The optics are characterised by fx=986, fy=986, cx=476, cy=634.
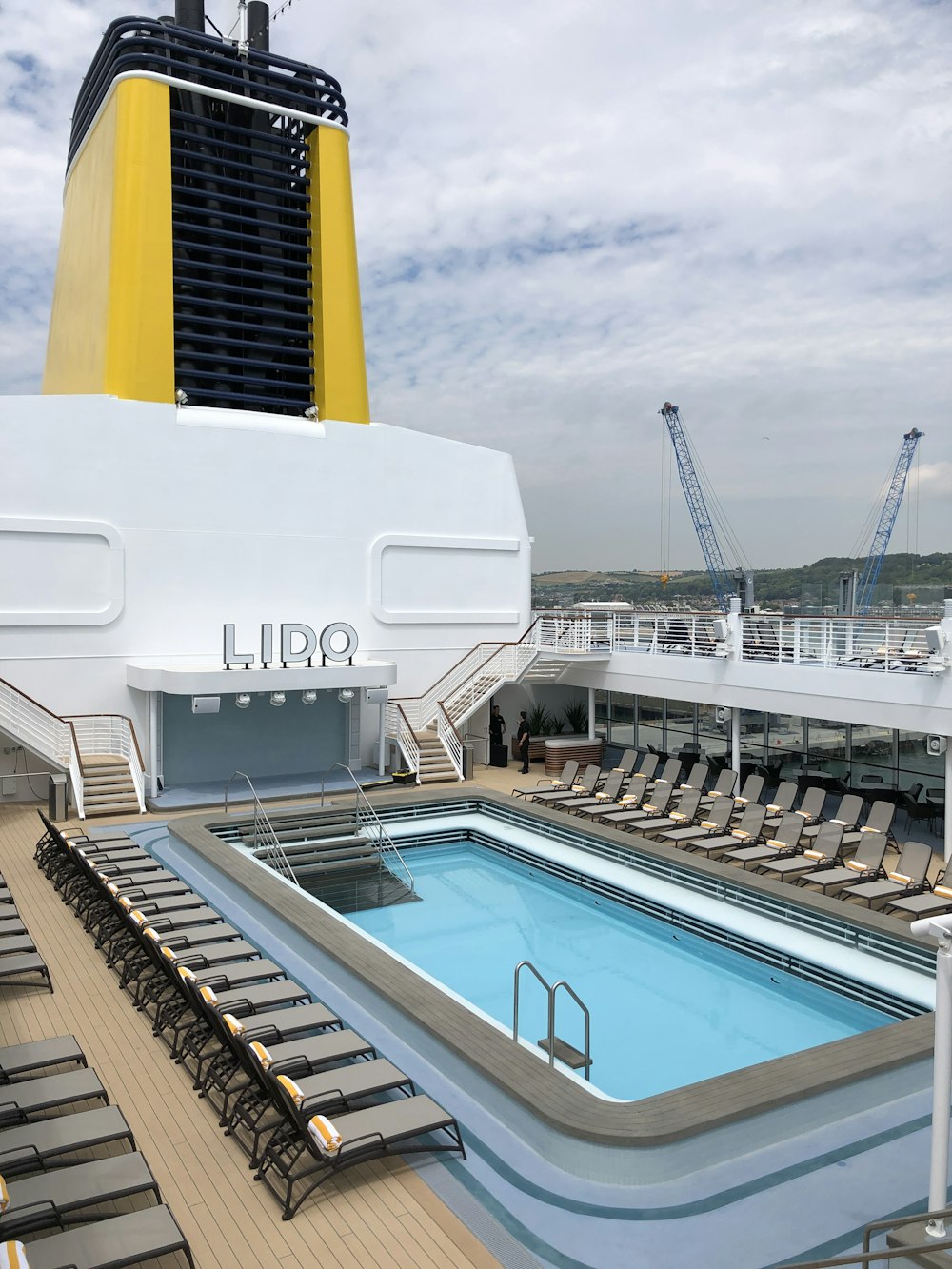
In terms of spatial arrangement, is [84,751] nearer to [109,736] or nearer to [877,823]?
[109,736]

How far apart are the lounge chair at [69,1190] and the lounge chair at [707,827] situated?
969 cm

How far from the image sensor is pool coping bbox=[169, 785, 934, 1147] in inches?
245

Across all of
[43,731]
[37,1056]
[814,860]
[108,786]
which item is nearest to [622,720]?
[814,860]

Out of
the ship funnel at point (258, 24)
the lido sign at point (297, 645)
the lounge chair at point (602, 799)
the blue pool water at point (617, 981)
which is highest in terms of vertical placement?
the ship funnel at point (258, 24)

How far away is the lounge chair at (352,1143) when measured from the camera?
5.66m

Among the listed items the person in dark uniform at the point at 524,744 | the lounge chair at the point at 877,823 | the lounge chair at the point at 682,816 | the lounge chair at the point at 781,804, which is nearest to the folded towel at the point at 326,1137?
the lounge chair at the point at 682,816

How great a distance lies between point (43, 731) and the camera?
55.9 feet

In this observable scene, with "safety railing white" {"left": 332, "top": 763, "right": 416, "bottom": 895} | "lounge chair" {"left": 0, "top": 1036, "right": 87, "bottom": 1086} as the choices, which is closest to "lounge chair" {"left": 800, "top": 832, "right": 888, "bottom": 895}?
"safety railing white" {"left": 332, "top": 763, "right": 416, "bottom": 895}

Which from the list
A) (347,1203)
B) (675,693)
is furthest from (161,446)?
(347,1203)

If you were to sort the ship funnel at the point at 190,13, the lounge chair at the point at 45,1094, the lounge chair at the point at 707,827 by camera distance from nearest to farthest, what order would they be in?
the lounge chair at the point at 45,1094 → the lounge chair at the point at 707,827 → the ship funnel at the point at 190,13

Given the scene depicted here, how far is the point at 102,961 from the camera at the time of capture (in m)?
9.75

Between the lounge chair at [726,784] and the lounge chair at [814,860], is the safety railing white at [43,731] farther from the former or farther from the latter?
the lounge chair at [814,860]

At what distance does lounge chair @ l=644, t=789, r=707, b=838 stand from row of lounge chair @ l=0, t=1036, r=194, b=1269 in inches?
381

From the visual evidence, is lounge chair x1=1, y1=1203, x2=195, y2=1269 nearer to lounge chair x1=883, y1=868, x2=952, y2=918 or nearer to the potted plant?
lounge chair x1=883, y1=868, x2=952, y2=918
